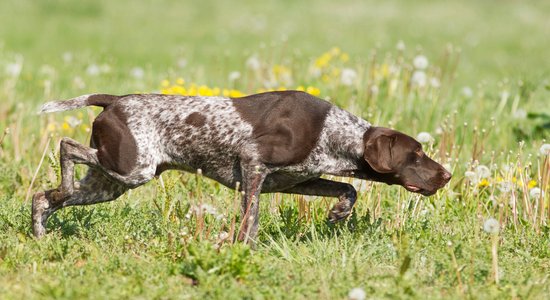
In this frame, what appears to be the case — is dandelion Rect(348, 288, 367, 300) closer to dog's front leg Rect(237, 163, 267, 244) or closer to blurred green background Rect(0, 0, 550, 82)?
dog's front leg Rect(237, 163, 267, 244)

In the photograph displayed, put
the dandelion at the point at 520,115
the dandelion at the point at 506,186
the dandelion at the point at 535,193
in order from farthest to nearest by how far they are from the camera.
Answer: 1. the dandelion at the point at 520,115
2. the dandelion at the point at 535,193
3. the dandelion at the point at 506,186

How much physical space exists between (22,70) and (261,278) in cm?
658

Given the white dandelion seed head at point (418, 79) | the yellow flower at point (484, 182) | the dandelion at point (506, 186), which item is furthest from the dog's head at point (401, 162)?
the white dandelion seed head at point (418, 79)

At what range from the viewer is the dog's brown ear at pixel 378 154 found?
5469mm

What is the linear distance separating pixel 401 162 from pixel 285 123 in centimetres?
77

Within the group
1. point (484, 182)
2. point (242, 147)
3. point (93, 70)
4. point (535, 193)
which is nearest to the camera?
point (242, 147)

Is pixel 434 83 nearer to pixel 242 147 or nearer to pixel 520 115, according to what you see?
pixel 520 115

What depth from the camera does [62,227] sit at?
569cm

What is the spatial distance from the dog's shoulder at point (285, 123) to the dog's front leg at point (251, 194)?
88 millimetres

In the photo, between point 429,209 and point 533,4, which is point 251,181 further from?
point 533,4

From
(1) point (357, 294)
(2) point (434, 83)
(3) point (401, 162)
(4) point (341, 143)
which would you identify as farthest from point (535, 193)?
(2) point (434, 83)

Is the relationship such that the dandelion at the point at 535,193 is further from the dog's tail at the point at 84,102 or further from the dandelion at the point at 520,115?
the dog's tail at the point at 84,102

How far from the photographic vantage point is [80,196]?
573 centimetres

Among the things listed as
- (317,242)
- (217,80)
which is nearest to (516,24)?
(217,80)
